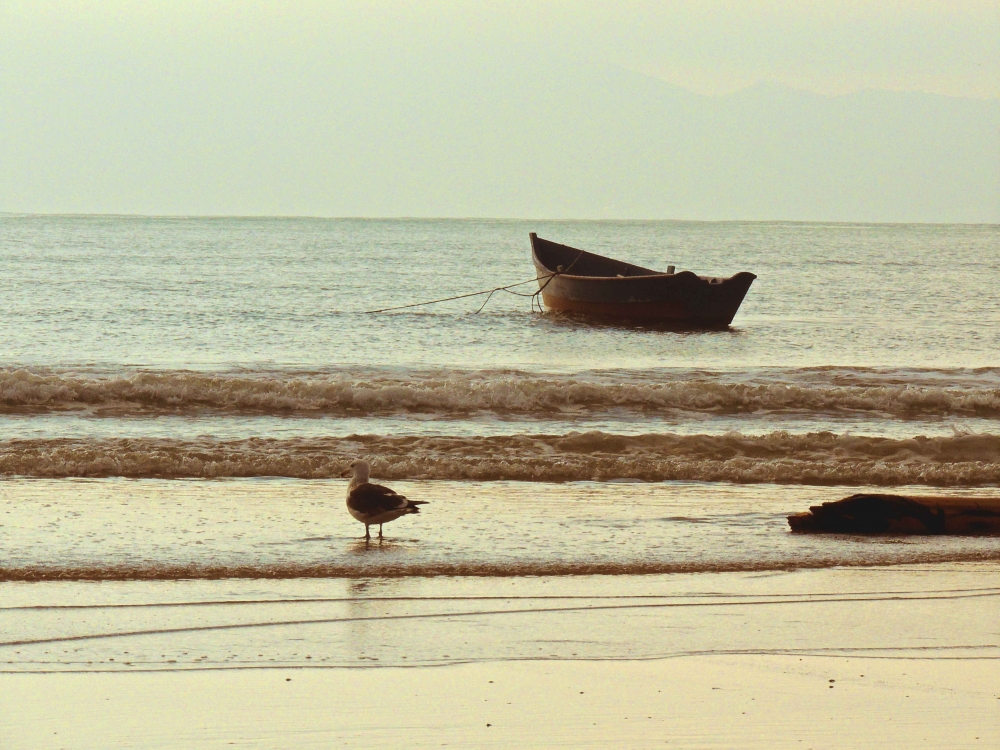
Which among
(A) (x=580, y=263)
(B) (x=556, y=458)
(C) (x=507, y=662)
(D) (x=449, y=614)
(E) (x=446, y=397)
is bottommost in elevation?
(E) (x=446, y=397)

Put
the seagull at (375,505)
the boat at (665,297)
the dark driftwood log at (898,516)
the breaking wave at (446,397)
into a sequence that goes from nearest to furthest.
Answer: the seagull at (375,505), the dark driftwood log at (898,516), the breaking wave at (446,397), the boat at (665,297)

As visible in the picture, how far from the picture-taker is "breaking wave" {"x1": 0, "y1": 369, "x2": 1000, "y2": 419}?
13875mm

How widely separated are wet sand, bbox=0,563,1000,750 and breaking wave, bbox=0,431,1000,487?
359 cm

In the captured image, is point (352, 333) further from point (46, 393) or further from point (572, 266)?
point (46, 393)

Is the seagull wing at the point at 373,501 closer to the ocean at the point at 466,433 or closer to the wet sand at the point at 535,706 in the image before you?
the ocean at the point at 466,433

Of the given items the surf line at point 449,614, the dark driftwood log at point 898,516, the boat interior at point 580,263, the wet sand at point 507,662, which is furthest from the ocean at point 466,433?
the boat interior at point 580,263

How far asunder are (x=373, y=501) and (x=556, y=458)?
143 inches

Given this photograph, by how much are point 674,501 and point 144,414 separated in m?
7.33

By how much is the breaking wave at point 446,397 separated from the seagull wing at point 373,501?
21.6 feet

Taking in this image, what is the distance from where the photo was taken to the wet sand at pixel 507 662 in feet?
13.0

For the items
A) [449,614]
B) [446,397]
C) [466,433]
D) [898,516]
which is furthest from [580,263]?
[449,614]

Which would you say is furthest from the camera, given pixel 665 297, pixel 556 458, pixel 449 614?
pixel 665 297

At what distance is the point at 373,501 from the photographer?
7.00 m

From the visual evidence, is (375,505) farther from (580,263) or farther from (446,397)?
(580,263)
